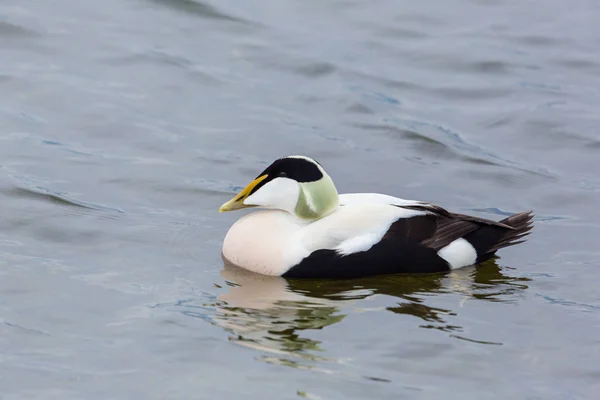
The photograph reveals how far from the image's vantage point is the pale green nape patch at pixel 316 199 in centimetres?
782

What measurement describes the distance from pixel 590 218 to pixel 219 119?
370cm

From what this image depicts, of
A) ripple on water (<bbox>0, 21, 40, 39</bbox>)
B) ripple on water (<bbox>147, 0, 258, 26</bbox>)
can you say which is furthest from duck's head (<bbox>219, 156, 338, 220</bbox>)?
ripple on water (<bbox>147, 0, 258, 26</bbox>)

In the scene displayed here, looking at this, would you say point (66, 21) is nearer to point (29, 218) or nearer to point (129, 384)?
point (29, 218)

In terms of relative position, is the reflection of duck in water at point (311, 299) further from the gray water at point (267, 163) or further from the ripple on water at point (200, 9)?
the ripple on water at point (200, 9)

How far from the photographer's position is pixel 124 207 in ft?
29.7

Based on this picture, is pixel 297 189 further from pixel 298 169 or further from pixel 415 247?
pixel 415 247

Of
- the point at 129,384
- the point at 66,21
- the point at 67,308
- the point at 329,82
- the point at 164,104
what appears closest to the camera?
the point at 129,384

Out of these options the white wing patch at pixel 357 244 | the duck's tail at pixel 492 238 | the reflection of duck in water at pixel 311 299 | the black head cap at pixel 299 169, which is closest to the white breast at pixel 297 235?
the white wing patch at pixel 357 244

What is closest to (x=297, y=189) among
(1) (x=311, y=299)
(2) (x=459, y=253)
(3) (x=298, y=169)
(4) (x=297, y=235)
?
(3) (x=298, y=169)

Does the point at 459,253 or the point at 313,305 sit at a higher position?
the point at 459,253

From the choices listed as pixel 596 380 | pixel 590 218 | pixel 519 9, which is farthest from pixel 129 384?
pixel 519 9

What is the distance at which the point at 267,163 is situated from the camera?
404 inches

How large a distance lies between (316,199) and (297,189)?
0.15 meters

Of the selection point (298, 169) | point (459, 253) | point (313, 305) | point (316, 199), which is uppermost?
point (298, 169)
